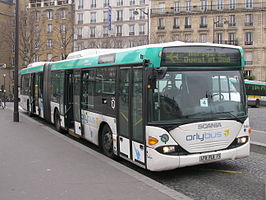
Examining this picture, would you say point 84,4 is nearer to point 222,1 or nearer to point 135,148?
point 222,1

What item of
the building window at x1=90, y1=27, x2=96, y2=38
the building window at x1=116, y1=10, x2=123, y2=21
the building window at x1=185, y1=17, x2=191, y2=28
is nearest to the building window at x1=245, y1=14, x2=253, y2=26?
the building window at x1=185, y1=17, x2=191, y2=28

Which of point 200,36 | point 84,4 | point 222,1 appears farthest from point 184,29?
point 84,4

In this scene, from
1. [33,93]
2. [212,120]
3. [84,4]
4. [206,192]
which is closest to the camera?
[206,192]

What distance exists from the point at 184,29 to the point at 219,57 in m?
52.1

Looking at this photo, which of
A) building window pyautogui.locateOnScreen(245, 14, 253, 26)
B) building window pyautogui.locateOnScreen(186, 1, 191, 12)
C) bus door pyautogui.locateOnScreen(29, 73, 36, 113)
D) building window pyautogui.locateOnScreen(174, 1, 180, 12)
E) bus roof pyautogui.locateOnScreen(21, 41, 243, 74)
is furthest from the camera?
building window pyautogui.locateOnScreen(174, 1, 180, 12)

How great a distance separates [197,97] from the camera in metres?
6.53

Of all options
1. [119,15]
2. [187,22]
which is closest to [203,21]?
[187,22]

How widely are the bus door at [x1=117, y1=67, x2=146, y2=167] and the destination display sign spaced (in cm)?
65

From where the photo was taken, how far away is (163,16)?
193ft

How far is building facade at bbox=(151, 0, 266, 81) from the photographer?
181 ft

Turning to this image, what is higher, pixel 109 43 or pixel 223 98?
pixel 109 43

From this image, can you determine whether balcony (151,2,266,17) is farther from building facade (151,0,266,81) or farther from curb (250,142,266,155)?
curb (250,142,266,155)

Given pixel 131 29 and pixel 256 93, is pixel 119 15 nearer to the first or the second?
pixel 131 29

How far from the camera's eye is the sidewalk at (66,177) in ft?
17.5
